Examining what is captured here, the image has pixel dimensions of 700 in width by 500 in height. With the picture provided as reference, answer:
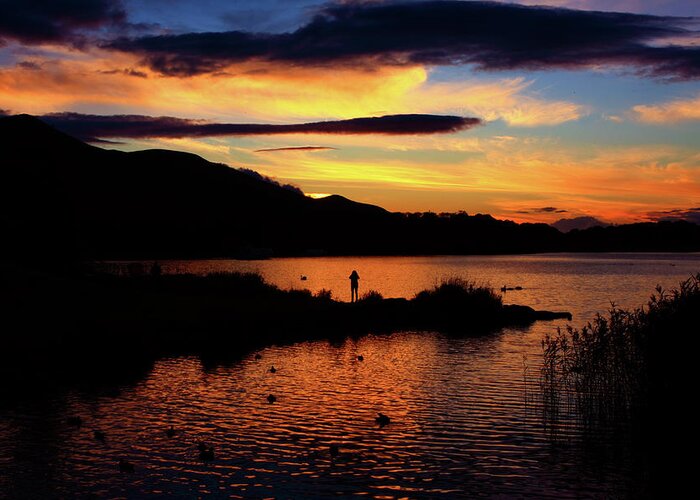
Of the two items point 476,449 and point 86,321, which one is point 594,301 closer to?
point 86,321

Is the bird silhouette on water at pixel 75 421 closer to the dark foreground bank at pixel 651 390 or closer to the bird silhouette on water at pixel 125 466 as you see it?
the bird silhouette on water at pixel 125 466

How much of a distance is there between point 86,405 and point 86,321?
14106mm

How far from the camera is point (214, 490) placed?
1633cm

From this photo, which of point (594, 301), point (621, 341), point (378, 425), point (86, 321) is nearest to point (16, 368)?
point (86, 321)

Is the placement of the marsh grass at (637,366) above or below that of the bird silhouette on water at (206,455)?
above

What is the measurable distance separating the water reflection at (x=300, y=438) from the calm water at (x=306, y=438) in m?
0.06

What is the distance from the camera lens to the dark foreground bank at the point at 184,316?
34.4 m

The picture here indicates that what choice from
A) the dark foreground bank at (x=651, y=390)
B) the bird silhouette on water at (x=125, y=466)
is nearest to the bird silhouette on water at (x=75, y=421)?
the bird silhouette on water at (x=125, y=466)

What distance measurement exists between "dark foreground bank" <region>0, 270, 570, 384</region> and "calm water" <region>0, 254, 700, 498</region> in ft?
12.6

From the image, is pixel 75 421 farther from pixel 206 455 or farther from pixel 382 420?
pixel 382 420

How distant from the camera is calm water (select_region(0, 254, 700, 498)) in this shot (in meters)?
16.9

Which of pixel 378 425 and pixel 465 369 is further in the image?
pixel 465 369

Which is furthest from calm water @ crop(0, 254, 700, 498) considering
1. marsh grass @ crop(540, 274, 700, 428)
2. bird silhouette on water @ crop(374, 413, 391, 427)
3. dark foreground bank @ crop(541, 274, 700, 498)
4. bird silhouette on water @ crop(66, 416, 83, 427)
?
marsh grass @ crop(540, 274, 700, 428)

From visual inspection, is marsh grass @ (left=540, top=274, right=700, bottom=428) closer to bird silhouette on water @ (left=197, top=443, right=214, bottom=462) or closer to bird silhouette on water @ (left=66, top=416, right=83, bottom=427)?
bird silhouette on water @ (left=197, top=443, right=214, bottom=462)
